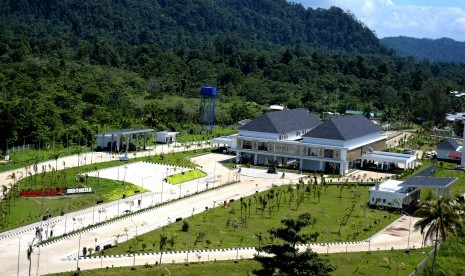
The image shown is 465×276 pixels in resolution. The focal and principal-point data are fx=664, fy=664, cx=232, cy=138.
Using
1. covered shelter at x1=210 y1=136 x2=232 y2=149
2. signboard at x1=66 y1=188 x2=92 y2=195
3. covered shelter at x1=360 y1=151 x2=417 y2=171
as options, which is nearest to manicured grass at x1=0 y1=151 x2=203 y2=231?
signboard at x1=66 y1=188 x2=92 y2=195

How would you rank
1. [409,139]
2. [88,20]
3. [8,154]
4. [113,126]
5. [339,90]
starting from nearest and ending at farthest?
[8,154]
[113,126]
[409,139]
[339,90]
[88,20]

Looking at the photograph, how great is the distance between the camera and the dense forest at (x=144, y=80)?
74.9 m

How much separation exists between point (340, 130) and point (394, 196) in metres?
15.9

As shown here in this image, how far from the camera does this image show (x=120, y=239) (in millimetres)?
37000

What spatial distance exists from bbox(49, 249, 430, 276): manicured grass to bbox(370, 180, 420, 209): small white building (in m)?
9.86

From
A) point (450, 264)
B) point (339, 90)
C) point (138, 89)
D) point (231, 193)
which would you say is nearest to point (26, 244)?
point (231, 193)

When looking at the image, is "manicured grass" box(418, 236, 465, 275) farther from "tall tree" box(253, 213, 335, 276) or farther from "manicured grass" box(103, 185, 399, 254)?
"tall tree" box(253, 213, 335, 276)

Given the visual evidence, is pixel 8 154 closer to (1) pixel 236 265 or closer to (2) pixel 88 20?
(1) pixel 236 265

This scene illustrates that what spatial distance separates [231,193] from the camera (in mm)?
51125

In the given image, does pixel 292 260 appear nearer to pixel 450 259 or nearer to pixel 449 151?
pixel 450 259

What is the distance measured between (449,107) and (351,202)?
6284cm

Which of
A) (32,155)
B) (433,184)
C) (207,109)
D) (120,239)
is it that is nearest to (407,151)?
(433,184)

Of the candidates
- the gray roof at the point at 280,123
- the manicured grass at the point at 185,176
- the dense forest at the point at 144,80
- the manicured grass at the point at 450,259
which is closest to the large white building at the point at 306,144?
the gray roof at the point at 280,123

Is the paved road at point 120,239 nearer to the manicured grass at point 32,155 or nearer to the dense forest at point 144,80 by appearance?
the manicured grass at point 32,155
